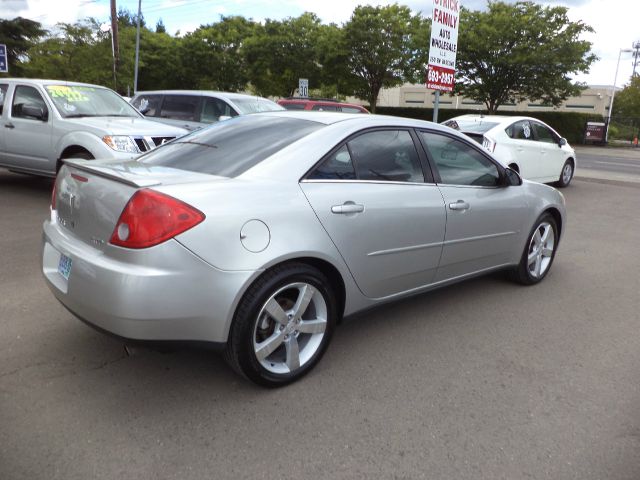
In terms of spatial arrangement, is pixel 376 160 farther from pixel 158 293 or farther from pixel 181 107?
pixel 181 107

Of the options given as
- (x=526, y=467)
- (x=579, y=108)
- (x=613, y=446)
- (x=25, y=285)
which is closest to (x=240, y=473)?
(x=526, y=467)

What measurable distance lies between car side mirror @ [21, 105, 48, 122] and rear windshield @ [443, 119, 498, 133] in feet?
21.8

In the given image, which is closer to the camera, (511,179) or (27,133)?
(511,179)

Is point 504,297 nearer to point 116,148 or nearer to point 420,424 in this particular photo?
point 420,424

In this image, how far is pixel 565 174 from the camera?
12430 millimetres

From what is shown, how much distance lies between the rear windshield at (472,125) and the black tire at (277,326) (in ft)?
24.9

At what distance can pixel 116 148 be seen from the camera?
7.11 m

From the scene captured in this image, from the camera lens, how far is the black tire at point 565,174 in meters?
12.3

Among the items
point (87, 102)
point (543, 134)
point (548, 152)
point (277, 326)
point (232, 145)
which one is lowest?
point (277, 326)

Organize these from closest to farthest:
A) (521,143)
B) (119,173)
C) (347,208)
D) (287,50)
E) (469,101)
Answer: (119,173)
(347,208)
(521,143)
(287,50)
(469,101)

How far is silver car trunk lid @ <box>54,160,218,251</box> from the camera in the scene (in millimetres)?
2727

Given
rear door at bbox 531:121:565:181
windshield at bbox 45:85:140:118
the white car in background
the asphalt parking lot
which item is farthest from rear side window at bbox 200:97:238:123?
the asphalt parking lot

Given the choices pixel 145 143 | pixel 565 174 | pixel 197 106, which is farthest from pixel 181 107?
pixel 565 174

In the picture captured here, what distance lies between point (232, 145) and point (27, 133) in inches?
236
